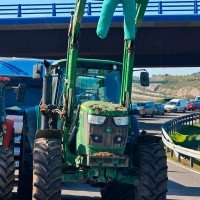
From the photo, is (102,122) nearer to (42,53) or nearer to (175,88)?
(42,53)

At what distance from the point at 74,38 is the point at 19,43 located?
85.8 feet

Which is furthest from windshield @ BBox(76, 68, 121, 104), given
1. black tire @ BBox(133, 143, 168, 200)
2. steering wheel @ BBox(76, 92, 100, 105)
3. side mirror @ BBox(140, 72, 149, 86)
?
black tire @ BBox(133, 143, 168, 200)

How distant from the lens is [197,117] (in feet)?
163

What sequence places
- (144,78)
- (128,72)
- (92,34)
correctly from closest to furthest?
(128,72) → (144,78) → (92,34)

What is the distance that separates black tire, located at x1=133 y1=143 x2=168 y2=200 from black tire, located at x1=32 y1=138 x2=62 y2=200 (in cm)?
145

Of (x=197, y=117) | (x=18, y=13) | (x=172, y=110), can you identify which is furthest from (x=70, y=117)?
(x=172, y=110)

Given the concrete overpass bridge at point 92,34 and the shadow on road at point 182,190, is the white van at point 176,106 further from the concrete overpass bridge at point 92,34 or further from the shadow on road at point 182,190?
the shadow on road at point 182,190

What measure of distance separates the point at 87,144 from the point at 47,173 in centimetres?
86

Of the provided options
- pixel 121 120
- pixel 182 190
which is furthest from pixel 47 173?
pixel 182 190

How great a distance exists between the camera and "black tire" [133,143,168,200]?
34.4 ft

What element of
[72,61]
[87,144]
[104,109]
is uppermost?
[72,61]

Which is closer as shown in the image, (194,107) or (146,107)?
(146,107)

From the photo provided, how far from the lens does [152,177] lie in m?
10.5

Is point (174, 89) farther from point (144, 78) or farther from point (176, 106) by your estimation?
point (144, 78)
